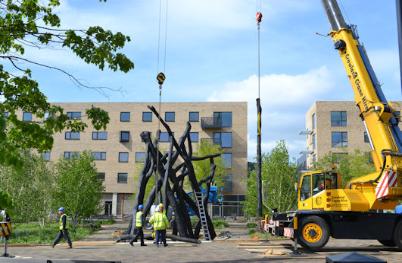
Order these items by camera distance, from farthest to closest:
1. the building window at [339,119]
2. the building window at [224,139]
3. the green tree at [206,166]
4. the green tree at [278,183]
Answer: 1. the building window at [339,119]
2. the building window at [224,139]
3. the green tree at [206,166]
4. the green tree at [278,183]

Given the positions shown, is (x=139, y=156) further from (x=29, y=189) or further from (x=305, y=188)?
(x=305, y=188)

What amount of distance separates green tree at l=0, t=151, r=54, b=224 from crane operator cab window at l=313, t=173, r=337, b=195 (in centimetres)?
1987

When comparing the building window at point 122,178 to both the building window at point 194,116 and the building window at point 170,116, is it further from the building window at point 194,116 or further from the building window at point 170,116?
the building window at point 194,116

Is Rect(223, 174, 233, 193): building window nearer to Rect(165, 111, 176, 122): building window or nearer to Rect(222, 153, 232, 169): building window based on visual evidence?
Rect(222, 153, 232, 169): building window

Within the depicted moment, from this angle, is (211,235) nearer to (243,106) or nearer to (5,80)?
(5,80)

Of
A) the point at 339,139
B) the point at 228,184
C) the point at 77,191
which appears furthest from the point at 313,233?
the point at 339,139

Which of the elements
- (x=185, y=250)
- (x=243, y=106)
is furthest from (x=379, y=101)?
(x=243, y=106)

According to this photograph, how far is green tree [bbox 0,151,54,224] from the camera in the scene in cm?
3269

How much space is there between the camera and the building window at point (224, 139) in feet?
212

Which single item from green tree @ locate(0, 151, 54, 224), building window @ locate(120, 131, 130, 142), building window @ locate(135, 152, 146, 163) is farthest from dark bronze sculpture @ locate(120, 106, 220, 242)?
building window @ locate(120, 131, 130, 142)

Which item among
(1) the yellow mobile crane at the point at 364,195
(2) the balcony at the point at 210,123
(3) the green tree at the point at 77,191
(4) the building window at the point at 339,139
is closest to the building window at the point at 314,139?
(4) the building window at the point at 339,139

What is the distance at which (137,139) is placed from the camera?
65812mm

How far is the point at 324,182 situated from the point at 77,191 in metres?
23.0

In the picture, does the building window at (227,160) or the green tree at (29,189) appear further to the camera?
the building window at (227,160)
